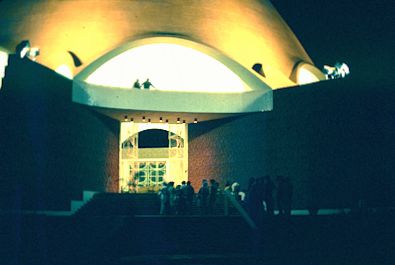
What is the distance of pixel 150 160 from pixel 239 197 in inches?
232

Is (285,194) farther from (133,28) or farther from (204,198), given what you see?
(133,28)

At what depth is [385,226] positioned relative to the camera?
12.0m

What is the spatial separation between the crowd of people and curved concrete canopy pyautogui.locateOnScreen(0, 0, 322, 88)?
5677 mm

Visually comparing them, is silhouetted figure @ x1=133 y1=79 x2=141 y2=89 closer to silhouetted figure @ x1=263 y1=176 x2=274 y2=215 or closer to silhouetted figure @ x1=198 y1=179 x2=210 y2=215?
silhouetted figure @ x1=198 y1=179 x2=210 y2=215

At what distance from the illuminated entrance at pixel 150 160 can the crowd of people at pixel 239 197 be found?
15.7 feet

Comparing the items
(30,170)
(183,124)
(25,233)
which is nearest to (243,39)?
(183,124)

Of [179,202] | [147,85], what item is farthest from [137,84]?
[179,202]

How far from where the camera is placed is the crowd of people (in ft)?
42.1

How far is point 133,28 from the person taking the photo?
20.1 m

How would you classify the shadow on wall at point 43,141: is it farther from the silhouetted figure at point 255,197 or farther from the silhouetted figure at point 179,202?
the silhouetted figure at point 255,197

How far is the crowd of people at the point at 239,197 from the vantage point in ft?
42.1

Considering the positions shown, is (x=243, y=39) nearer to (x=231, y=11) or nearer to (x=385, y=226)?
(x=231, y=11)

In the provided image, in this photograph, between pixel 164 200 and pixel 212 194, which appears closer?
pixel 212 194

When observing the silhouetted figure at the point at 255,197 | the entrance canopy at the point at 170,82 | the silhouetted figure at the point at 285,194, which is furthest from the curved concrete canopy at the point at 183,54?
the silhouetted figure at the point at 255,197
